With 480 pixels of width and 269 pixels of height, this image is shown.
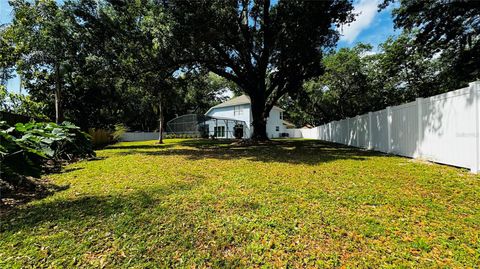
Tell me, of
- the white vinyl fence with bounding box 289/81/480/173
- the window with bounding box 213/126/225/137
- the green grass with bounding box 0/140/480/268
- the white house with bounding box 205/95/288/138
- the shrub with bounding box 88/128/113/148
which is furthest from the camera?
the window with bounding box 213/126/225/137

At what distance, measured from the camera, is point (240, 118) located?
3103 centimetres

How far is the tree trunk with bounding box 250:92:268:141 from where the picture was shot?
16422 mm

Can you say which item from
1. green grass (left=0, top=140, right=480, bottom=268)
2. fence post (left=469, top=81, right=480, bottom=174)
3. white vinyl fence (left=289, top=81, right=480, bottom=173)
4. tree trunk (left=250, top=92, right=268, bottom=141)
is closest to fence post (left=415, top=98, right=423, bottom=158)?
white vinyl fence (left=289, top=81, right=480, bottom=173)

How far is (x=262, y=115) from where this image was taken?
16.7 meters

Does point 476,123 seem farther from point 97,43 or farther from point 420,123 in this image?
point 97,43

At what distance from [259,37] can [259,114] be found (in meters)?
5.05

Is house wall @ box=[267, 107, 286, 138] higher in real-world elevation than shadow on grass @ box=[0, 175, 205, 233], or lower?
higher

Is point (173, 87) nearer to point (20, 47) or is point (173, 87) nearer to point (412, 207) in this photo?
point (20, 47)

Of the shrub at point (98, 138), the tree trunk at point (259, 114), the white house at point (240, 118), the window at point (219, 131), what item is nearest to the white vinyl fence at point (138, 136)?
the white house at point (240, 118)

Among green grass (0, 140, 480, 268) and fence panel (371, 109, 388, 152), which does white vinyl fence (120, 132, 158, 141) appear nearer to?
green grass (0, 140, 480, 268)

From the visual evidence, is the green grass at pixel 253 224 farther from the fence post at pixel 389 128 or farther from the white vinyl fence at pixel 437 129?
the fence post at pixel 389 128

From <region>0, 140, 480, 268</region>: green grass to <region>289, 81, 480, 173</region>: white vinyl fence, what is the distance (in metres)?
0.65

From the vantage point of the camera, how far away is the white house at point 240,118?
30062 millimetres

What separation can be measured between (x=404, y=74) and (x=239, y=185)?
25.7 meters
